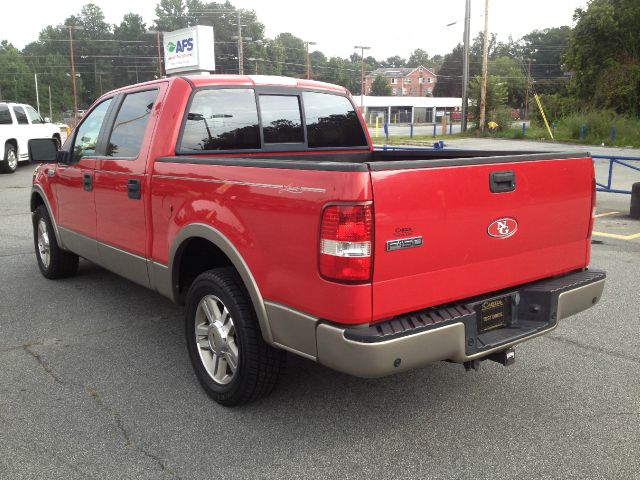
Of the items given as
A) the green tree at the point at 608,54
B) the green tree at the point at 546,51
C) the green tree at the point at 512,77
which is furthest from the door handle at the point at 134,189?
the green tree at the point at 546,51

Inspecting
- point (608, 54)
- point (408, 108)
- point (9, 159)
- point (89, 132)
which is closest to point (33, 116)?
point (9, 159)

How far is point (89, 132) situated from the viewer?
17.0ft

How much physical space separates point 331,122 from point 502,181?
2.16 metres

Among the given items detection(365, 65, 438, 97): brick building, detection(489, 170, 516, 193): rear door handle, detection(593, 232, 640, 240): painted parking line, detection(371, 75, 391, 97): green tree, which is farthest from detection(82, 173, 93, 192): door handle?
detection(365, 65, 438, 97): brick building

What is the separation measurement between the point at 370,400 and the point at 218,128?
6.97ft

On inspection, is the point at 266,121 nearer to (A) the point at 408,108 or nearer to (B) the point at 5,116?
(B) the point at 5,116

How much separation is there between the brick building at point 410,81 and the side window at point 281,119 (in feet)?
435

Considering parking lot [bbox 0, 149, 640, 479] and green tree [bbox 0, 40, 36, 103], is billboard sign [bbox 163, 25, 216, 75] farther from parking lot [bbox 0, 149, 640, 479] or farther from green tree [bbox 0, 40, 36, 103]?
green tree [bbox 0, 40, 36, 103]

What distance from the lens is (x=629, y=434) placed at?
3.14m

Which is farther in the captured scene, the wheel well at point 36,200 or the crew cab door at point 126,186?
the wheel well at point 36,200

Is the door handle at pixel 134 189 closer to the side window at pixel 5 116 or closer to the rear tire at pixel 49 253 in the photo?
the rear tire at pixel 49 253

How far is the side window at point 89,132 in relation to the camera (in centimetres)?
497

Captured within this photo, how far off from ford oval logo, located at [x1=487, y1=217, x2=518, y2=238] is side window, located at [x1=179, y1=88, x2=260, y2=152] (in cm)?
201

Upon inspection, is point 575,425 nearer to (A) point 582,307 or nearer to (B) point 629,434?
(B) point 629,434
